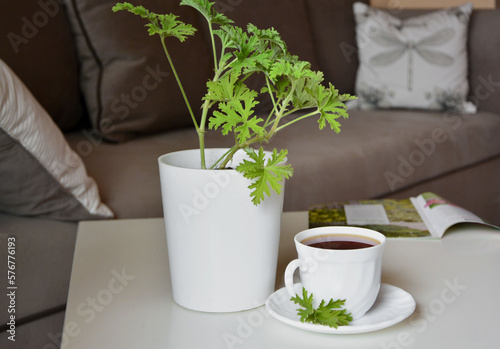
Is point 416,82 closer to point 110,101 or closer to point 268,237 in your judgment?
point 110,101

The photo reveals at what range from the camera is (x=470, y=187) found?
7.52 ft

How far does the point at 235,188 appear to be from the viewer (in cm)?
64

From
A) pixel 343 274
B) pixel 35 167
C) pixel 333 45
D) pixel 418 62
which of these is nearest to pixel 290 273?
pixel 343 274

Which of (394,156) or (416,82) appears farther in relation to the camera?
(416,82)

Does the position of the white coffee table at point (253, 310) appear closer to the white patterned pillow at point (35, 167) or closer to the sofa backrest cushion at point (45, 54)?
the white patterned pillow at point (35, 167)

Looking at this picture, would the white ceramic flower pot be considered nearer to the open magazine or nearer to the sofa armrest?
the open magazine

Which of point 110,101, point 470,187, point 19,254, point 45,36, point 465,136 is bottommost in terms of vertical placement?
point 470,187

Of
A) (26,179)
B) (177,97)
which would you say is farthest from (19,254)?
(177,97)

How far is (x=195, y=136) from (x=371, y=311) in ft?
4.02

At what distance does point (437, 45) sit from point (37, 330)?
1.84 metres

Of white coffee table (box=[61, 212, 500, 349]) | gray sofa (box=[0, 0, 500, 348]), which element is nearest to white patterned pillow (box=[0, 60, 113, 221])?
gray sofa (box=[0, 0, 500, 348])

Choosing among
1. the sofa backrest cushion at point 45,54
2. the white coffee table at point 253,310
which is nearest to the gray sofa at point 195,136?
the sofa backrest cushion at point 45,54

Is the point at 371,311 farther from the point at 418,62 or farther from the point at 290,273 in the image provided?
the point at 418,62

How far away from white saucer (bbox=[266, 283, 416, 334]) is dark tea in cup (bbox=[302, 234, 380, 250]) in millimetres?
49
